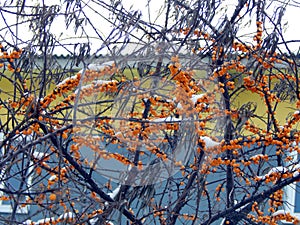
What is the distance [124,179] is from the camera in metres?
2.94

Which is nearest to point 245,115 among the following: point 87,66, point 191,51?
point 191,51

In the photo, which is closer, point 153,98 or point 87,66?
point 87,66

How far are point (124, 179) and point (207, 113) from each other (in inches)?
19.6

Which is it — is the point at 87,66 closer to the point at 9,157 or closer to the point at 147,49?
the point at 147,49

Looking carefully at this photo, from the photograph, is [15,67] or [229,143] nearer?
[15,67]

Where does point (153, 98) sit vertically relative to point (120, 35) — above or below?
below

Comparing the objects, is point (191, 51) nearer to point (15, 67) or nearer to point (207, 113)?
point (207, 113)

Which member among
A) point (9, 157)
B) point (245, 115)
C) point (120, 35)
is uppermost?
point (120, 35)

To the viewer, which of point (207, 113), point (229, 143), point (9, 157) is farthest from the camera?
point (229, 143)

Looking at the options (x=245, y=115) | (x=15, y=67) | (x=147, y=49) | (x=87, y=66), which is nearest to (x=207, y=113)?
(x=245, y=115)

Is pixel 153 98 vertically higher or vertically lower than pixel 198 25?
lower

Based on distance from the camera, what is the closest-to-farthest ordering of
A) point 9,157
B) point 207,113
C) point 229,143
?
point 9,157
point 207,113
point 229,143

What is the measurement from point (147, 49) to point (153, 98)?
0.73 ft

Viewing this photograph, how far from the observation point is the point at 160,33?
10.4 ft
